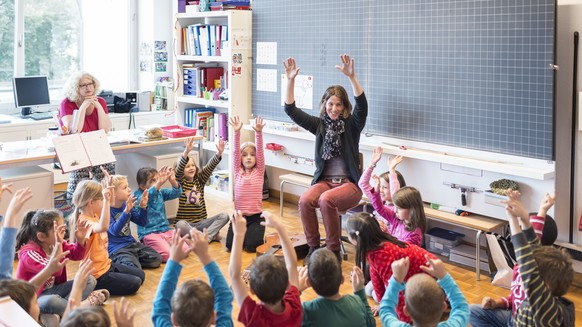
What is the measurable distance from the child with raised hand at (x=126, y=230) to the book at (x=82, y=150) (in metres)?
0.53

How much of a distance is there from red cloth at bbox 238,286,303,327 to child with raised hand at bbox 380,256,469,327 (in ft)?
1.06

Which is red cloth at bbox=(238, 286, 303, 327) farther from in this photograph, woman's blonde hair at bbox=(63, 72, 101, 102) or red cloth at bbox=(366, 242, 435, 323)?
woman's blonde hair at bbox=(63, 72, 101, 102)

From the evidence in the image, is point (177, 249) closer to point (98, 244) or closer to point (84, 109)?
point (98, 244)

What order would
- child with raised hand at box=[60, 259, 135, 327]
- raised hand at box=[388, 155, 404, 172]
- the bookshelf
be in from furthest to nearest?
the bookshelf → raised hand at box=[388, 155, 404, 172] → child with raised hand at box=[60, 259, 135, 327]

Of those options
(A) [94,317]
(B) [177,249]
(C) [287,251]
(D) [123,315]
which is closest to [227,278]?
(C) [287,251]

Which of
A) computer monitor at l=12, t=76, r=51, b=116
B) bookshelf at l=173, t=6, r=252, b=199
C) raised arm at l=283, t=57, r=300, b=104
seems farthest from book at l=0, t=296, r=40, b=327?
computer monitor at l=12, t=76, r=51, b=116

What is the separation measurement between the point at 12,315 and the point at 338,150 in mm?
2917

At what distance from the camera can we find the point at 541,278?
2396mm

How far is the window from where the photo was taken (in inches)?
289

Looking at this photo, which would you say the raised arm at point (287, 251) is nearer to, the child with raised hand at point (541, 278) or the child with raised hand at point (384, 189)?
the child with raised hand at point (541, 278)

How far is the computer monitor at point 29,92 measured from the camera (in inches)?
275

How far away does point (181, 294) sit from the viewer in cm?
221

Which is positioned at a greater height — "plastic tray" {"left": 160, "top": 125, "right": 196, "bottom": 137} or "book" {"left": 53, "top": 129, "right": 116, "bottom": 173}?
"plastic tray" {"left": 160, "top": 125, "right": 196, "bottom": 137}

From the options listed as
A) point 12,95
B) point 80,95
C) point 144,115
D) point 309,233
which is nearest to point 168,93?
point 144,115
